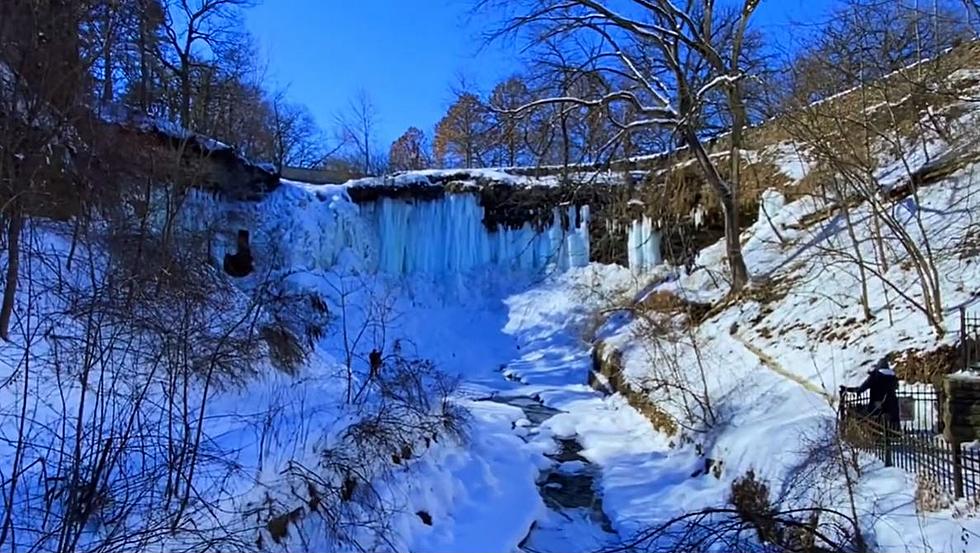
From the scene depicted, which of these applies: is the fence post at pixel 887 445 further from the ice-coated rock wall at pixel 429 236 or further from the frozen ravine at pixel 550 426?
the ice-coated rock wall at pixel 429 236

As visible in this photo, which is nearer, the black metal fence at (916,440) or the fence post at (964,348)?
the black metal fence at (916,440)

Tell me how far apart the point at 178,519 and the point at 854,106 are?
11.4 m

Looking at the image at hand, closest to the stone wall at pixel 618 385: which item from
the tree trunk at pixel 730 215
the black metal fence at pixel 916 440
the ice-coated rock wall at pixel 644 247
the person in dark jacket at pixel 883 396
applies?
the tree trunk at pixel 730 215

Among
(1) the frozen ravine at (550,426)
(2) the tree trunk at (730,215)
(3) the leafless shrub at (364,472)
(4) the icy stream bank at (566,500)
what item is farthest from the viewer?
(2) the tree trunk at (730,215)

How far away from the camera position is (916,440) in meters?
5.75

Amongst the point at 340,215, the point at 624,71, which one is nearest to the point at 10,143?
the point at 624,71

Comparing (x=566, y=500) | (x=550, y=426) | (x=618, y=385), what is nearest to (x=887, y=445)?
(x=566, y=500)

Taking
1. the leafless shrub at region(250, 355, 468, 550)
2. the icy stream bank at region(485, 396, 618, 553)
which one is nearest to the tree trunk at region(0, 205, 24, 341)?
the leafless shrub at region(250, 355, 468, 550)

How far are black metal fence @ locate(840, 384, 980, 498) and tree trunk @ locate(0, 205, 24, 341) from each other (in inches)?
300

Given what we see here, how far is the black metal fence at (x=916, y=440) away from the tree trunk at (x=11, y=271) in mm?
7627

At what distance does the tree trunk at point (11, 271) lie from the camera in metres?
5.85

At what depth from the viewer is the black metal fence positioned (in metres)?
5.10

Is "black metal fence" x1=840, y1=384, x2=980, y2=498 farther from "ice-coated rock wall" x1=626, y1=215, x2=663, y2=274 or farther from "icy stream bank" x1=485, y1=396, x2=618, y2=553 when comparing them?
"ice-coated rock wall" x1=626, y1=215, x2=663, y2=274

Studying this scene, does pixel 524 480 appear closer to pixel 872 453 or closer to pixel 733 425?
pixel 733 425
